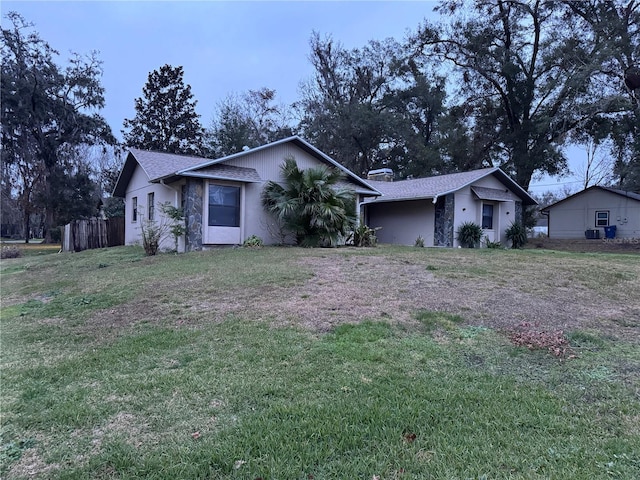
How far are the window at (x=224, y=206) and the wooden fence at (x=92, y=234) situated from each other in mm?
7736

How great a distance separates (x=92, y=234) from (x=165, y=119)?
68.8 ft

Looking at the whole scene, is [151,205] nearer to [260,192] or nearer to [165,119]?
[260,192]

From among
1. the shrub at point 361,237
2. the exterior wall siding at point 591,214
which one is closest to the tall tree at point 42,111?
the shrub at point 361,237

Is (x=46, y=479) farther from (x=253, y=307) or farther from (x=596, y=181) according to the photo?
(x=596, y=181)

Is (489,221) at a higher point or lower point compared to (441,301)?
higher

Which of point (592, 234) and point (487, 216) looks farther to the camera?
point (592, 234)

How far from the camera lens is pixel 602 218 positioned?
24750 millimetres

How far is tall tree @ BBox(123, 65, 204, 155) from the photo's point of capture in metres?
35.0

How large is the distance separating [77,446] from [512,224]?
19.4m

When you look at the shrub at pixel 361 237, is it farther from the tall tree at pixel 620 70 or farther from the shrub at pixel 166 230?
the tall tree at pixel 620 70

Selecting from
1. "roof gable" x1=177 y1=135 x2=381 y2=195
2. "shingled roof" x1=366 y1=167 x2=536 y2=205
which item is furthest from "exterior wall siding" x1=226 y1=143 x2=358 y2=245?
"shingled roof" x1=366 y1=167 x2=536 y2=205

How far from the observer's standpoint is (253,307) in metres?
5.60

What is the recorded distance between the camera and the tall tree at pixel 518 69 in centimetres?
2233

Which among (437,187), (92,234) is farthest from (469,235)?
(92,234)
